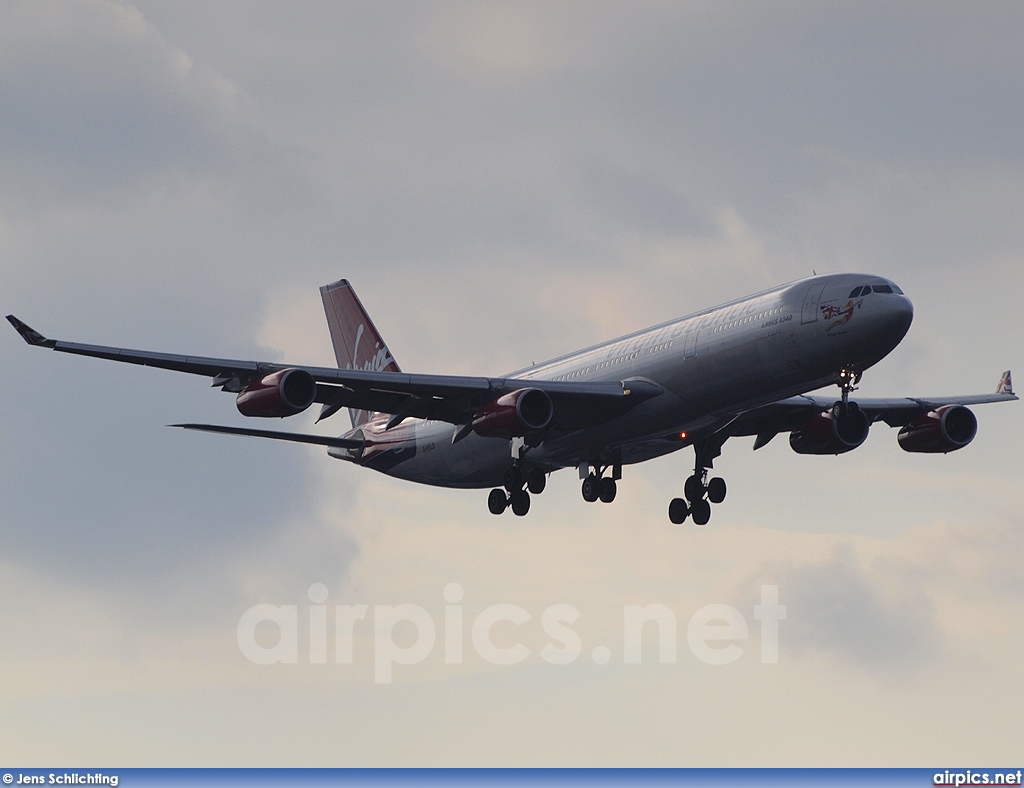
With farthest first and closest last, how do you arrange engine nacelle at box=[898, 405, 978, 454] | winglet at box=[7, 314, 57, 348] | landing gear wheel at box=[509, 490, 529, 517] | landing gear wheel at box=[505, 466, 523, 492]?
engine nacelle at box=[898, 405, 978, 454] → landing gear wheel at box=[509, 490, 529, 517] → landing gear wheel at box=[505, 466, 523, 492] → winglet at box=[7, 314, 57, 348]

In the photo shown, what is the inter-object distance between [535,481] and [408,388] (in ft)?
24.2

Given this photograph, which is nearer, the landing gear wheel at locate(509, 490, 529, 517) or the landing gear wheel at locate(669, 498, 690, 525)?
the landing gear wheel at locate(509, 490, 529, 517)

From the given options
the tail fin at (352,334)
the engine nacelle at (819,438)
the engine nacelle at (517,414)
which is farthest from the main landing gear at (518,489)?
the tail fin at (352,334)

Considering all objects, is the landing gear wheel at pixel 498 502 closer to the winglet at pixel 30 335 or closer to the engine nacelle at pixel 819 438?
the engine nacelle at pixel 819 438

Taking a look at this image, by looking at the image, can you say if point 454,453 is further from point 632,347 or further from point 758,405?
point 758,405

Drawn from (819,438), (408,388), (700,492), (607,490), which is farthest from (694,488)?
(408,388)

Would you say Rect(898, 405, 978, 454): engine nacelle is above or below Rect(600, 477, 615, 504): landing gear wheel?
above

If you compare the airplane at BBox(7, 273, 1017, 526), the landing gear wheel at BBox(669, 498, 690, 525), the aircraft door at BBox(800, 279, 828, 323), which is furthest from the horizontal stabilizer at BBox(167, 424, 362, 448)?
the aircraft door at BBox(800, 279, 828, 323)

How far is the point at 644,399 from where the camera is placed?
174ft

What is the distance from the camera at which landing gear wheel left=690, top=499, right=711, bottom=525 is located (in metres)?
61.1

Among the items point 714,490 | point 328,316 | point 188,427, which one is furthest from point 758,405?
point 328,316

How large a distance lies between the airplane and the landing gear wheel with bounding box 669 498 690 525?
8 centimetres

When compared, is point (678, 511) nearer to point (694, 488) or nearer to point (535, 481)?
point (694, 488)

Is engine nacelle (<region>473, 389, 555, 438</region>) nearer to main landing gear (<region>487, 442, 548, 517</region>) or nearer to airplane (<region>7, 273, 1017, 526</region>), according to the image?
airplane (<region>7, 273, 1017, 526</region>)
